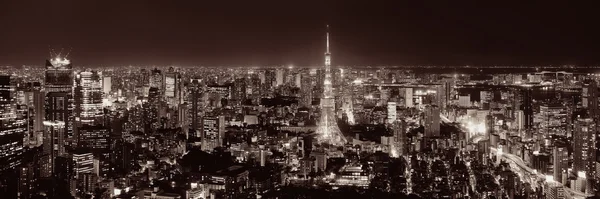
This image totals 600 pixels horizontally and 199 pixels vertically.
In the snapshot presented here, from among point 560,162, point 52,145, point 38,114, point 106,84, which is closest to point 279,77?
point 106,84

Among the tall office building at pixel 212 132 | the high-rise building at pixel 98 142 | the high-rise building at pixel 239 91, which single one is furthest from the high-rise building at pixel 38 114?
the high-rise building at pixel 239 91

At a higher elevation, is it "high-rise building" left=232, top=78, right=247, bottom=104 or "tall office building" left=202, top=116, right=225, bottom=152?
"high-rise building" left=232, top=78, right=247, bottom=104

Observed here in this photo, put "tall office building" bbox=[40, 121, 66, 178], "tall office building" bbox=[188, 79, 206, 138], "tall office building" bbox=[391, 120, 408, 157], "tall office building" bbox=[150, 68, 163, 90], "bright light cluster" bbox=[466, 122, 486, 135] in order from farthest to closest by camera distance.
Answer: "tall office building" bbox=[150, 68, 163, 90]
"tall office building" bbox=[188, 79, 206, 138]
"bright light cluster" bbox=[466, 122, 486, 135]
"tall office building" bbox=[391, 120, 408, 157]
"tall office building" bbox=[40, 121, 66, 178]

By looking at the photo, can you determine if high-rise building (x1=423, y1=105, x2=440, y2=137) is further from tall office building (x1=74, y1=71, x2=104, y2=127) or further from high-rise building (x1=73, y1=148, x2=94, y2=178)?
tall office building (x1=74, y1=71, x2=104, y2=127)

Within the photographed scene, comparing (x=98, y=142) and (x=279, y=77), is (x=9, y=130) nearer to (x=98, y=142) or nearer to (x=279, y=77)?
(x=98, y=142)

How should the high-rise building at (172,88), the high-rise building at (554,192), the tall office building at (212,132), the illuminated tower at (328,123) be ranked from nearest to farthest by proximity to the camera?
the high-rise building at (554,192) → the tall office building at (212,132) → the illuminated tower at (328,123) → the high-rise building at (172,88)

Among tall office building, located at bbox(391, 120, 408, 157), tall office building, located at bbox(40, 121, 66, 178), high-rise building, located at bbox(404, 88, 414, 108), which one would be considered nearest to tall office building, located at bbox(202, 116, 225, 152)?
tall office building, located at bbox(40, 121, 66, 178)

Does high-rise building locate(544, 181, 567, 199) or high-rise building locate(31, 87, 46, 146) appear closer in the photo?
high-rise building locate(544, 181, 567, 199)

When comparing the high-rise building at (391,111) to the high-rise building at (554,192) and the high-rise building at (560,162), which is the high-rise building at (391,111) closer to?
the high-rise building at (560,162)
